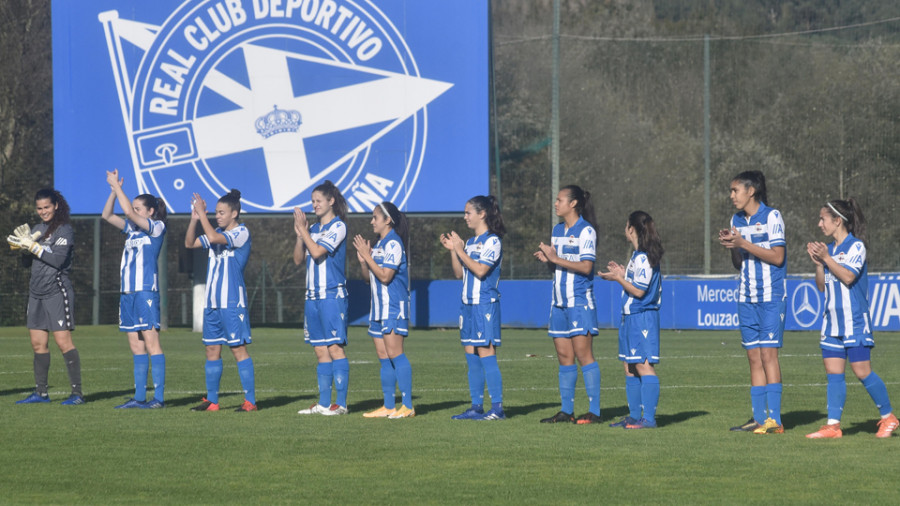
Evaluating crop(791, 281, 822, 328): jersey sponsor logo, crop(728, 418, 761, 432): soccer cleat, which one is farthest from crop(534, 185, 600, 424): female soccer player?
crop(791, 281, 822, 328): jersey sponsor logo

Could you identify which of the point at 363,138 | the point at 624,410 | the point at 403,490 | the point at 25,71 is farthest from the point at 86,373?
the point at 25,71

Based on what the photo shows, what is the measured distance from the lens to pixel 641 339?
10.5 m

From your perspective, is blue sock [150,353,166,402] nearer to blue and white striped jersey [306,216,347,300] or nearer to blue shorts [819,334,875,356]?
blue and white striped jersey [306,216,347,300]

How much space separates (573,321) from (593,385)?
2.05 feet

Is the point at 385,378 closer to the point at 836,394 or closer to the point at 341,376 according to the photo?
the point at 341,376

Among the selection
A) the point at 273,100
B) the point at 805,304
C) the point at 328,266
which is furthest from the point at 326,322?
the point at 805,304

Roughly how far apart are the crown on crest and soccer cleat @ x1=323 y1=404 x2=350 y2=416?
16909 millimetres

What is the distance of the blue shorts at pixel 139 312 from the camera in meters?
12.3

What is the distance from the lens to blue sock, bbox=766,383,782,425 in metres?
10.2

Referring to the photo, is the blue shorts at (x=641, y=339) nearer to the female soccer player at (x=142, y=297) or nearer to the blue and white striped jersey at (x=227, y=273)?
the blue and white striped jersey at (x=227, y=273)

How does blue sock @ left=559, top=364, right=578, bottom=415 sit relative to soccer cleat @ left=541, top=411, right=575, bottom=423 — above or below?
above

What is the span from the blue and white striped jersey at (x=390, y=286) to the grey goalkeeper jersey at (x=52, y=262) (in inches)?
128

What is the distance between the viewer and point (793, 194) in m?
45.4

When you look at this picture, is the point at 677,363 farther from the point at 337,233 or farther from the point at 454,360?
the point at 337,233
